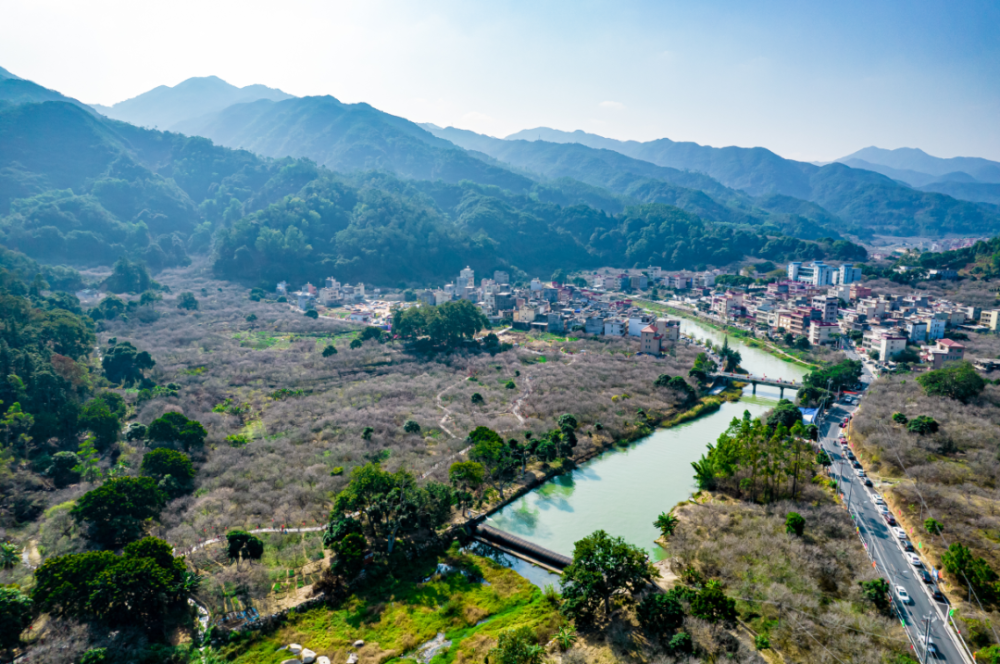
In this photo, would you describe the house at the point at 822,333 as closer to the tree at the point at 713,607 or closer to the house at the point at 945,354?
the house at the point at 945,354

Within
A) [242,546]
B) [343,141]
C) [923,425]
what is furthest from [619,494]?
[343,141]

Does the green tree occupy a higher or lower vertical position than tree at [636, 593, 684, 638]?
higher

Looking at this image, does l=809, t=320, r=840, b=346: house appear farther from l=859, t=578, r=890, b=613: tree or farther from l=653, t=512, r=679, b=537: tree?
l=859, t=578, r=890, b=613: tree

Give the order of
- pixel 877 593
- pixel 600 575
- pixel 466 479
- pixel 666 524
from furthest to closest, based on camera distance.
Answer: pixel 466 479 → pixel 666 524 → pixel 600 575 → pixel 877 593

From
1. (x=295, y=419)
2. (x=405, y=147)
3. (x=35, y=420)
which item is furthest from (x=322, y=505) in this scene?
(x=405, y=147)

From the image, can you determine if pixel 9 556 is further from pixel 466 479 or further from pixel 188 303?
pixel 188 303

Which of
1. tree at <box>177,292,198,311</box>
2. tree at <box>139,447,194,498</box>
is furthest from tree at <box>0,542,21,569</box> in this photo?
tree at <box>177,292,198,311</box>

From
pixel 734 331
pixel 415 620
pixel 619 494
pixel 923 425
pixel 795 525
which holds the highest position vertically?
pixel 923 425
